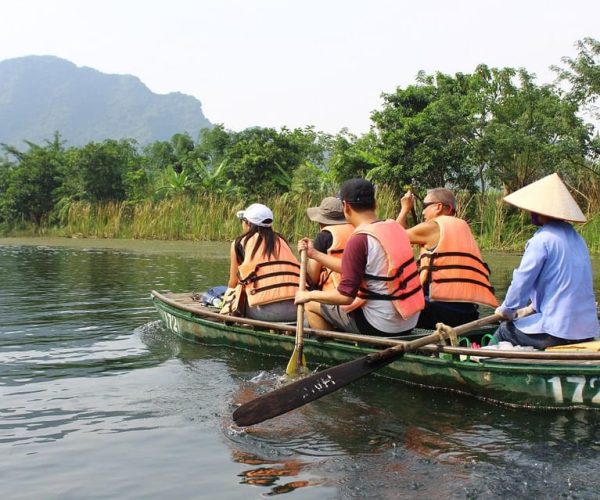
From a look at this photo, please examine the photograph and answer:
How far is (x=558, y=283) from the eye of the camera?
4.05 m

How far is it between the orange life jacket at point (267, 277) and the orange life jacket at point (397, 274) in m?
1.05

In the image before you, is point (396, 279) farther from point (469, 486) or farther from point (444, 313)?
point (469, 486)

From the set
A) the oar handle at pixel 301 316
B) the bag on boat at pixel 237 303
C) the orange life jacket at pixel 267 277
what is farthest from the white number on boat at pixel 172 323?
the oar handle at pixel 301 316

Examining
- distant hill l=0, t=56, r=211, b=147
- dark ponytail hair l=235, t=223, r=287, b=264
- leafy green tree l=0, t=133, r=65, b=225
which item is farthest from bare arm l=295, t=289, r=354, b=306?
distant hill l=0, t=56, r=211, b=147

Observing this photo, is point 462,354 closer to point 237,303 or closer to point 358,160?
point 237,303

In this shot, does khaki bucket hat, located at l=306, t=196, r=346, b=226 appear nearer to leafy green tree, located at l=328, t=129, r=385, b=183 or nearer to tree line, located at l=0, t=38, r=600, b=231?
tree line, located at l=0, t=38, r=600, b=231

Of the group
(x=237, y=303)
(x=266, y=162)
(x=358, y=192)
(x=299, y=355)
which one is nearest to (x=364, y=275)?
(x=358, y=192)

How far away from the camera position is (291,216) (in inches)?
693

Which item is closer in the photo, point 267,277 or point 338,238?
point 338,238

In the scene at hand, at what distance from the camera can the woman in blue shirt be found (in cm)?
403

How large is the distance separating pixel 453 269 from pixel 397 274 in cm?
82

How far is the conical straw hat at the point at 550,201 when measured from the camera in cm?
399

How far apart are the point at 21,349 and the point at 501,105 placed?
1433 cm

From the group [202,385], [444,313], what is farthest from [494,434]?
[202,385]
